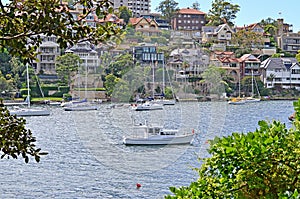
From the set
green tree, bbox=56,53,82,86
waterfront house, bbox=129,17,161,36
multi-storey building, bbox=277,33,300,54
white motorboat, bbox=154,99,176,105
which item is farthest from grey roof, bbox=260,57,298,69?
green tree, bbox=56,53,82,86

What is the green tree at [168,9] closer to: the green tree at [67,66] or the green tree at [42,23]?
the green tree at [67,66]

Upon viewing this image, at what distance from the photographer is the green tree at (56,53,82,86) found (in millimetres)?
51459

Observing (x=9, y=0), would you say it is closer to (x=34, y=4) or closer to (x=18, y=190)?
(x=34, y=4)

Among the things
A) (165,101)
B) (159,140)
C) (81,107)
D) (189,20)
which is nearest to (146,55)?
(165,101)

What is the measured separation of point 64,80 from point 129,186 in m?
39.3

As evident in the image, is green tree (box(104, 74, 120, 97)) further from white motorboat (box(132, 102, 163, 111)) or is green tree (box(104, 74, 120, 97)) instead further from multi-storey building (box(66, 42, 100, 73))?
multi-storey building (box(66, 42, 100, 73))

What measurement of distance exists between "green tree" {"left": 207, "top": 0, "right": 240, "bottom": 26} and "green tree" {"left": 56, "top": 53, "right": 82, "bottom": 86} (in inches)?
1113

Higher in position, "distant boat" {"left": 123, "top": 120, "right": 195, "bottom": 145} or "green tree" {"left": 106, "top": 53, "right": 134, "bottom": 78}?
"green tree" {"left": 106, "top": 53, "right": 134, "bottom": 78}

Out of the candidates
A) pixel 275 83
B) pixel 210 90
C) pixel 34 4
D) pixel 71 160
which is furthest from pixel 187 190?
pixel 275 83

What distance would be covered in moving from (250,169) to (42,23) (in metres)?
1.23

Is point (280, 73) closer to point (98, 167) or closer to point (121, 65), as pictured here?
point (121, 65)

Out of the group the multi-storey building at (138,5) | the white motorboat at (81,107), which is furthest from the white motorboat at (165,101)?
the multi-storey building at (138,5)

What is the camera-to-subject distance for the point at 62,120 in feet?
117

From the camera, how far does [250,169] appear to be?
2855 millimetres
